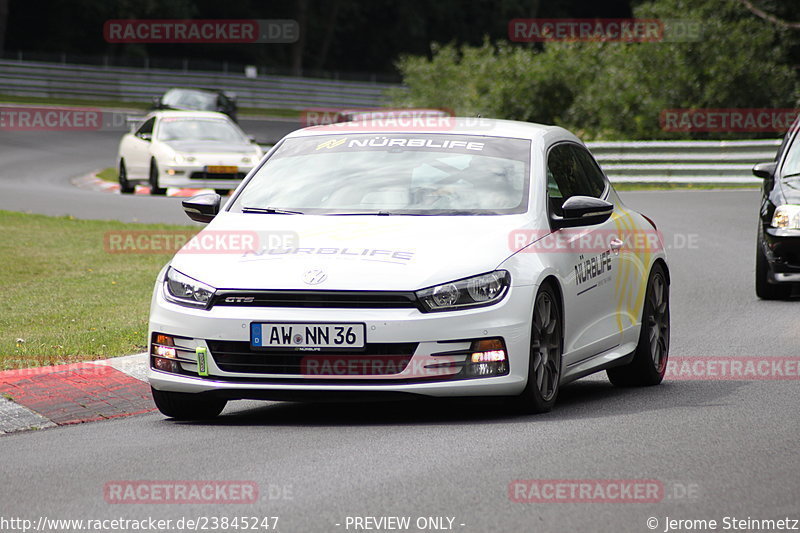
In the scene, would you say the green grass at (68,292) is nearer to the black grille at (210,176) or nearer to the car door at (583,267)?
the car door at (583,267)

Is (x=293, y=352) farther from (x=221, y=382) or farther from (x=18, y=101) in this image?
Result: (x=18, y=101)

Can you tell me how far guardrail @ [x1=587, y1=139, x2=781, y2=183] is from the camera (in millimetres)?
28500

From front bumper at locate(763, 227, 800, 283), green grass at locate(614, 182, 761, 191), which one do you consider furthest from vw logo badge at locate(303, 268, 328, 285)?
green grass at locate(614, 182, 761, 191)

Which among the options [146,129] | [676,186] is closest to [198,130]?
[146,129]

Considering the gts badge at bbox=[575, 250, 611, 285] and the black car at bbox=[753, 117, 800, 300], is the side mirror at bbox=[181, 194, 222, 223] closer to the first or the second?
the gts badge at bbox=[575, 250, 611, 285]

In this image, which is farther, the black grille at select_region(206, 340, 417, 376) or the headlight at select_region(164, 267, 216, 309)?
the headlight at select_region(164, 267, 216, 309)

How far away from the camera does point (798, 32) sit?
36250 mm

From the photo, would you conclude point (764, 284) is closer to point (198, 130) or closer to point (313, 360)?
point (313, 360)

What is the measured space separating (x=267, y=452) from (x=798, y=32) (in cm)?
3199

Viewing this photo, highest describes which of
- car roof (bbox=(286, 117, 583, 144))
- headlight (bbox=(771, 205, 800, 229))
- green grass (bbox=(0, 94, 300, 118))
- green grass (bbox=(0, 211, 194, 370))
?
car roof (bbox=(286, 117, 583, 144))

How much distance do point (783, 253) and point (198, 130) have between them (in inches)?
653

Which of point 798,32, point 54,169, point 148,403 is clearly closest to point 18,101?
point 54,169

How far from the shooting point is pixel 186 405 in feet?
25.5

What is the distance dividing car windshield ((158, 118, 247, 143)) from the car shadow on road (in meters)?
19.5
